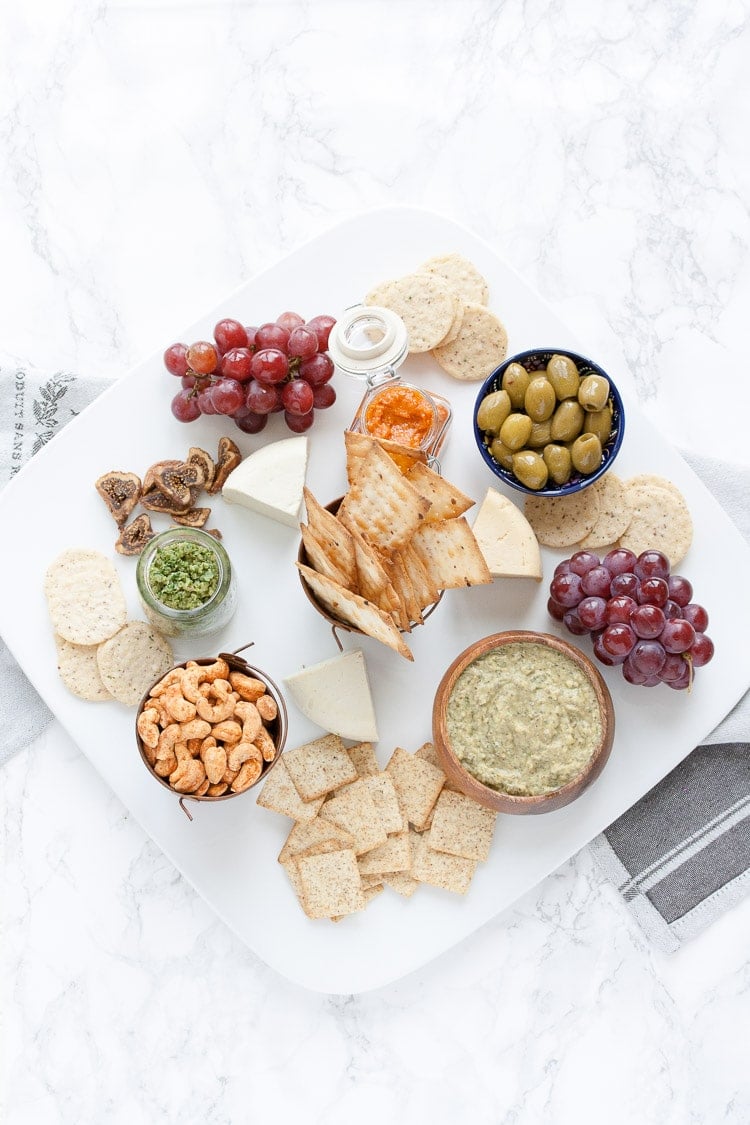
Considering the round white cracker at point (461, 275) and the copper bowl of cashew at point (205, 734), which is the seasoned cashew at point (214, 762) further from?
the round white cracker at point (461, 275)

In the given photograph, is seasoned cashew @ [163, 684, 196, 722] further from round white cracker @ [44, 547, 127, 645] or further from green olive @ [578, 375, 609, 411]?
green olive @ [578, 375, 609, 411]

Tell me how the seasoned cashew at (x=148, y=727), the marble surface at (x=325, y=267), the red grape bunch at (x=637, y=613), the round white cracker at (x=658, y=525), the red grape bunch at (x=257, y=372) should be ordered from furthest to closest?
1. the marble surface at (x=325, y=267)
2. the round white cracker at (x=658, y=525)
3. the red grape bunch at (x=257, y=372)
4. the red grape bunch at (x=637, y=613)
5. the seasoned cashew at (x=148, y=727)

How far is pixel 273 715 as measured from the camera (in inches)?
78.5

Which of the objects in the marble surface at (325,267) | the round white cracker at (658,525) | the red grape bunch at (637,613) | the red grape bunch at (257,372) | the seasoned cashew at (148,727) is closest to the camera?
the seasoned cashew at (148,727)

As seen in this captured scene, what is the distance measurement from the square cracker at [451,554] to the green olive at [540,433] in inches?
10.5

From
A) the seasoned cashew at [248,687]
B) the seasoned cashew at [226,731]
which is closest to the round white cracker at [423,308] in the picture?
the seasoned cashew at [248,687]

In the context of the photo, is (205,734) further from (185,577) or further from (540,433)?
(540,433)

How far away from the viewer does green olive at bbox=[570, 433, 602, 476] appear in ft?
6.89

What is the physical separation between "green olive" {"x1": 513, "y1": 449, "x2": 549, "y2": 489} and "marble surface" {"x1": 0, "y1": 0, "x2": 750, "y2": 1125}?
20.2 inches

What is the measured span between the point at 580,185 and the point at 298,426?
1.00 meters

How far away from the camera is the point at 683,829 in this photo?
7.59 feet

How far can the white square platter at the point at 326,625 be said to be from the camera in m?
2.22

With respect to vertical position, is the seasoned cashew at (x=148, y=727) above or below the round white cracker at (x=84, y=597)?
below

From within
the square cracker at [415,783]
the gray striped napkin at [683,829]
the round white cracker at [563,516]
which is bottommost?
the gray striped napkin at [683,829]
